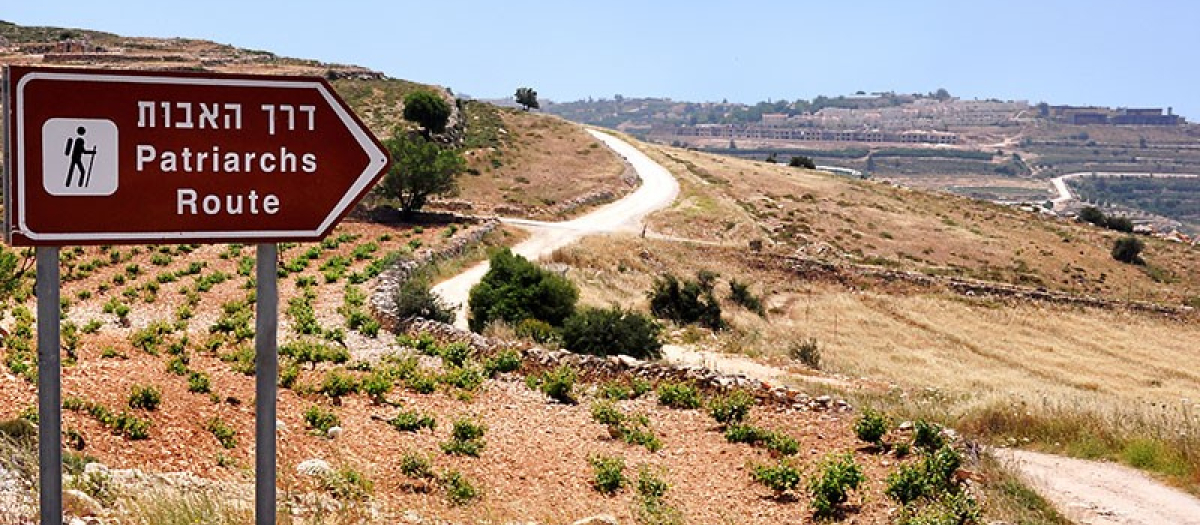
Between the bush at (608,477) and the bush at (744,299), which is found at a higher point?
the bush at (608,477)

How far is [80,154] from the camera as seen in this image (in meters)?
3.17

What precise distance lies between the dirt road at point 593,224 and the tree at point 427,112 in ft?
37.8

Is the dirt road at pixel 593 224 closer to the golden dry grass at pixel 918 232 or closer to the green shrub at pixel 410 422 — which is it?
the golden dry grass at pixel 918 232

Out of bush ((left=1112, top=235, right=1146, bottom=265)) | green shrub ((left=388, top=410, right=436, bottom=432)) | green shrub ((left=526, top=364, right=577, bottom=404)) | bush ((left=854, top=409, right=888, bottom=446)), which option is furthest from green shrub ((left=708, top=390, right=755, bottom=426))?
bush ((left=1112, top=235, right=1146, bottom=265))

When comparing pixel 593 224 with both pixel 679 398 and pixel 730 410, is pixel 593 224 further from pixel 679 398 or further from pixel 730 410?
pixel 730 410

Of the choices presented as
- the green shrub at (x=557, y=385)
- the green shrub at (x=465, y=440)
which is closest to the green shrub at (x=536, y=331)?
the green shrub at (x=557, y=385)

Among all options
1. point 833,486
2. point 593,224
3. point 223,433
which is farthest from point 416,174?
point 833,486

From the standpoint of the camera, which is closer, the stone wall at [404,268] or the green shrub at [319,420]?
the green shrub at [319,420]

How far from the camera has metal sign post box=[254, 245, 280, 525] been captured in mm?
3416

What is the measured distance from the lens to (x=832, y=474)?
851 cm

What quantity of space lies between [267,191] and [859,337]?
25.9m

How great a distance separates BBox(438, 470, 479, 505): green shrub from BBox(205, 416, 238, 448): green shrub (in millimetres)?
1957

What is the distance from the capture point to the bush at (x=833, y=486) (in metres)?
8.35

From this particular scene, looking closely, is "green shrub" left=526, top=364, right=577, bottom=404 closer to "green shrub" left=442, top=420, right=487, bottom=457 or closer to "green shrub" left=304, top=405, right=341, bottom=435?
"green shrub" left=442, top=420, right=487, bottom=457
